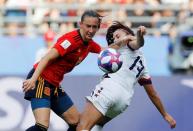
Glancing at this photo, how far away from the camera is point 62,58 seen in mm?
7875

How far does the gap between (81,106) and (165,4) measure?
2755 millimetres

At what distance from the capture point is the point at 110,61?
742 cm

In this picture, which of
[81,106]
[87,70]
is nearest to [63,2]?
[87,70]

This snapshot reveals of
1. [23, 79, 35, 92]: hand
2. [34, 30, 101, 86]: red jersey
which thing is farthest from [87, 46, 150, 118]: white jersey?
[23, 79, 35, 92]: hand

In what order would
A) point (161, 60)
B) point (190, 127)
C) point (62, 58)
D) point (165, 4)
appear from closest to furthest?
1. point (62, 58)
2. point (190, 127)
3. point (161, 60)
4. point (165, 4)

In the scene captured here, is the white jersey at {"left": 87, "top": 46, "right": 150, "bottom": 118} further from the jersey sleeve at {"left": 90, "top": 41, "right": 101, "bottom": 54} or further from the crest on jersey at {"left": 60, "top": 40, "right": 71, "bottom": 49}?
the jersey sleeve at {"left": 90, "top": 41, "right": 101, "bottom": 54}

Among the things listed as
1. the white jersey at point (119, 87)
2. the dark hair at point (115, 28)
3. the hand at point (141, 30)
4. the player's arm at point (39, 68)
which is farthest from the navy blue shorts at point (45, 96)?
the hand at point (141, 30)

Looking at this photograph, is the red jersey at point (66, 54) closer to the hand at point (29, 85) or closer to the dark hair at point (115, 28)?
the dark hair at point (115, 28)

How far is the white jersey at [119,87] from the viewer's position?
24.4 feet

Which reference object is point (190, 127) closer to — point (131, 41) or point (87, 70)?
point (87, 70)

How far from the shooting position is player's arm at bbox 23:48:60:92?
741 cm

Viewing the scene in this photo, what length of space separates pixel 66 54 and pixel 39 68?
0.41 meters

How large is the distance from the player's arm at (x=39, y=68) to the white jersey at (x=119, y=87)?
0.58m

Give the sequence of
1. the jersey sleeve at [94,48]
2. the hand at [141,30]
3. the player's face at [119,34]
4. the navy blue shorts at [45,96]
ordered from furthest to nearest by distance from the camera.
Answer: the jersey sleeve at [94,48] → the navy blue shorts at [45,96] → the player's face at [119,34] → the hand at [141,30]
